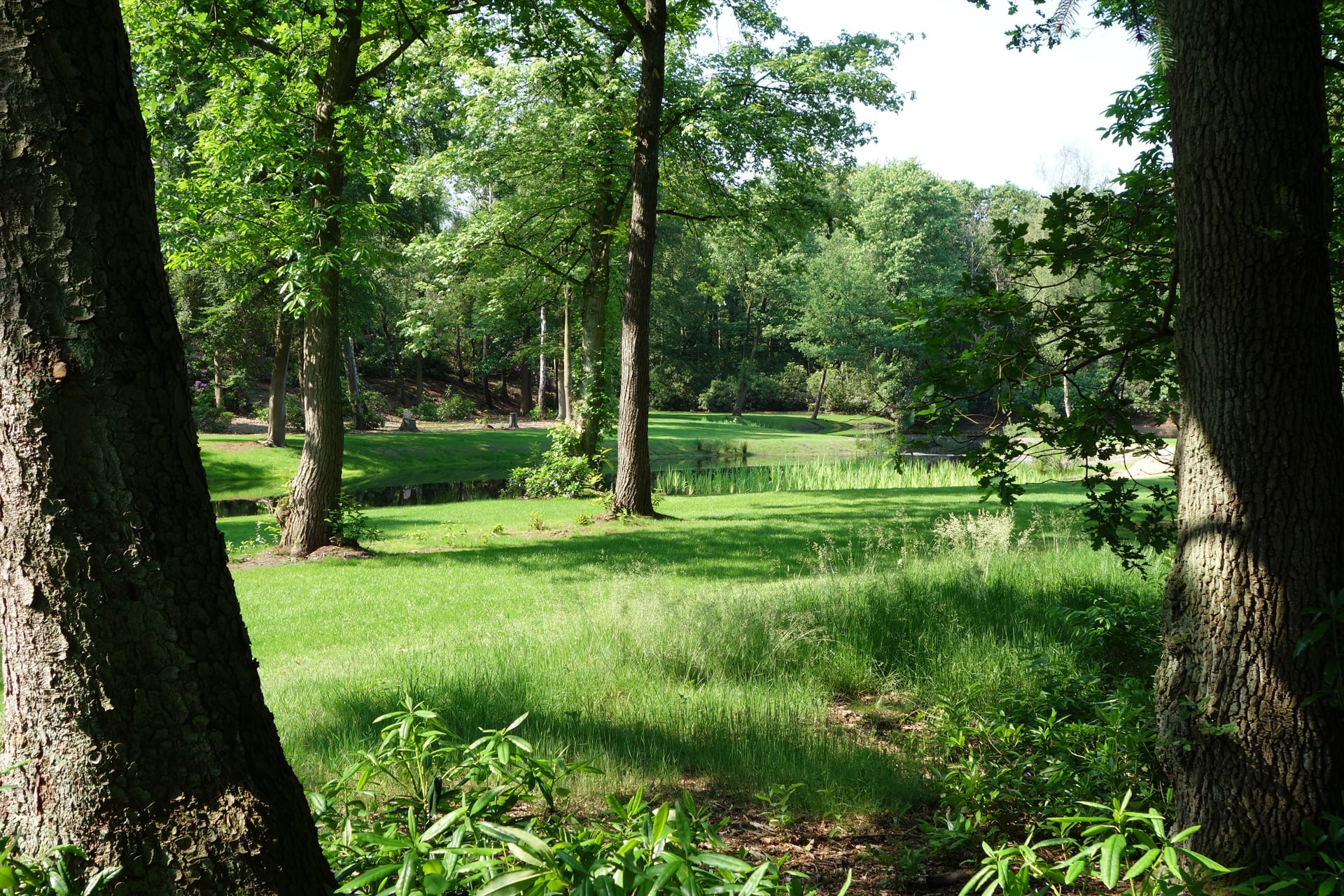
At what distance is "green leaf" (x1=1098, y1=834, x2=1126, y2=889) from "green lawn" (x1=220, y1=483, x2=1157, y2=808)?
231cm

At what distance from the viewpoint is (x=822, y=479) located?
21703mm

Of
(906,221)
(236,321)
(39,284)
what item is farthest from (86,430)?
(906,221)

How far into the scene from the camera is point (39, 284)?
2209 mm

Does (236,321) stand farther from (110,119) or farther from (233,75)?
(110,119)

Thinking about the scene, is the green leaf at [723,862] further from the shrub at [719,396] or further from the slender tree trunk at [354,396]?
the shrub at [719,396]

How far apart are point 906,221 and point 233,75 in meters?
46.2

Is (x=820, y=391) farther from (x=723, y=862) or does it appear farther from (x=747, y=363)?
(x=723, y=862)

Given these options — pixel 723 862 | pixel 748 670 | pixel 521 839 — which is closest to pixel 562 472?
pixel 748 670

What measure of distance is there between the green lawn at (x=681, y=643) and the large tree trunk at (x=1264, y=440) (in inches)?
57.5

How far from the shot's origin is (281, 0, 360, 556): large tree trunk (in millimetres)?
11352

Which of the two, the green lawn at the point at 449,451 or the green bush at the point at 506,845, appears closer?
the green bush at the point at 506,845

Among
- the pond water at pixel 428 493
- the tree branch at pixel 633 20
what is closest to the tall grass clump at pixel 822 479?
the pond water at pixel 428 493

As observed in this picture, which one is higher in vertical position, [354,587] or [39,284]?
[39,284]

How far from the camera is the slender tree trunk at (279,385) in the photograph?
25.2 m
